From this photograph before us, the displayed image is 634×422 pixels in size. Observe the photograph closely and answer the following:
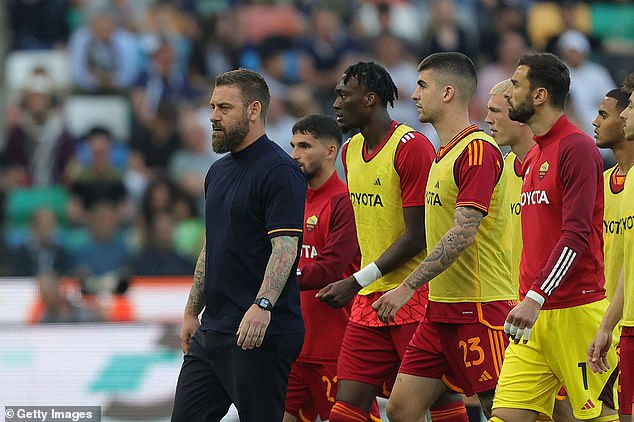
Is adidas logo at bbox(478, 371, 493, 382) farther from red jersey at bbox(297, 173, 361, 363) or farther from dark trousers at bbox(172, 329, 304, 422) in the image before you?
red jersey at bbox(297, 173, 361, 363)

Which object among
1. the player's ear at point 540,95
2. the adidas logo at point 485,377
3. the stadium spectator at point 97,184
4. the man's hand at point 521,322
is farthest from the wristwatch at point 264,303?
the stadium spectator at point 97,184

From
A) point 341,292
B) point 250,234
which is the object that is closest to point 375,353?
point 341,292

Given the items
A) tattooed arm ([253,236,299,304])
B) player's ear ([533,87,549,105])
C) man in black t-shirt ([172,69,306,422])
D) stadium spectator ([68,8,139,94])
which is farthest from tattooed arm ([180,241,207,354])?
stadium spectator ([68,8,139,94])

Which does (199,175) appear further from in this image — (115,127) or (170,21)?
(170,21)

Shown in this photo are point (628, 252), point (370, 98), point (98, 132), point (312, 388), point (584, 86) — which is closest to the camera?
point (628, 252)

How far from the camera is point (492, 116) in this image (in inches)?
328

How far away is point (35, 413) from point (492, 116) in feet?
13.8

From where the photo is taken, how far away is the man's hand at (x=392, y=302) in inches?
277

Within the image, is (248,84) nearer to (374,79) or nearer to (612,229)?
(374,79)

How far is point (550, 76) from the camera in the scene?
7062mm

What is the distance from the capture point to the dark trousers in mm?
6586

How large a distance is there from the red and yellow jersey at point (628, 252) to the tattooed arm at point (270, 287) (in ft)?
5.73

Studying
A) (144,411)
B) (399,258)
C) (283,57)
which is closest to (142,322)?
(144,411)

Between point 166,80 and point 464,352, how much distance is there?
10800 mm
